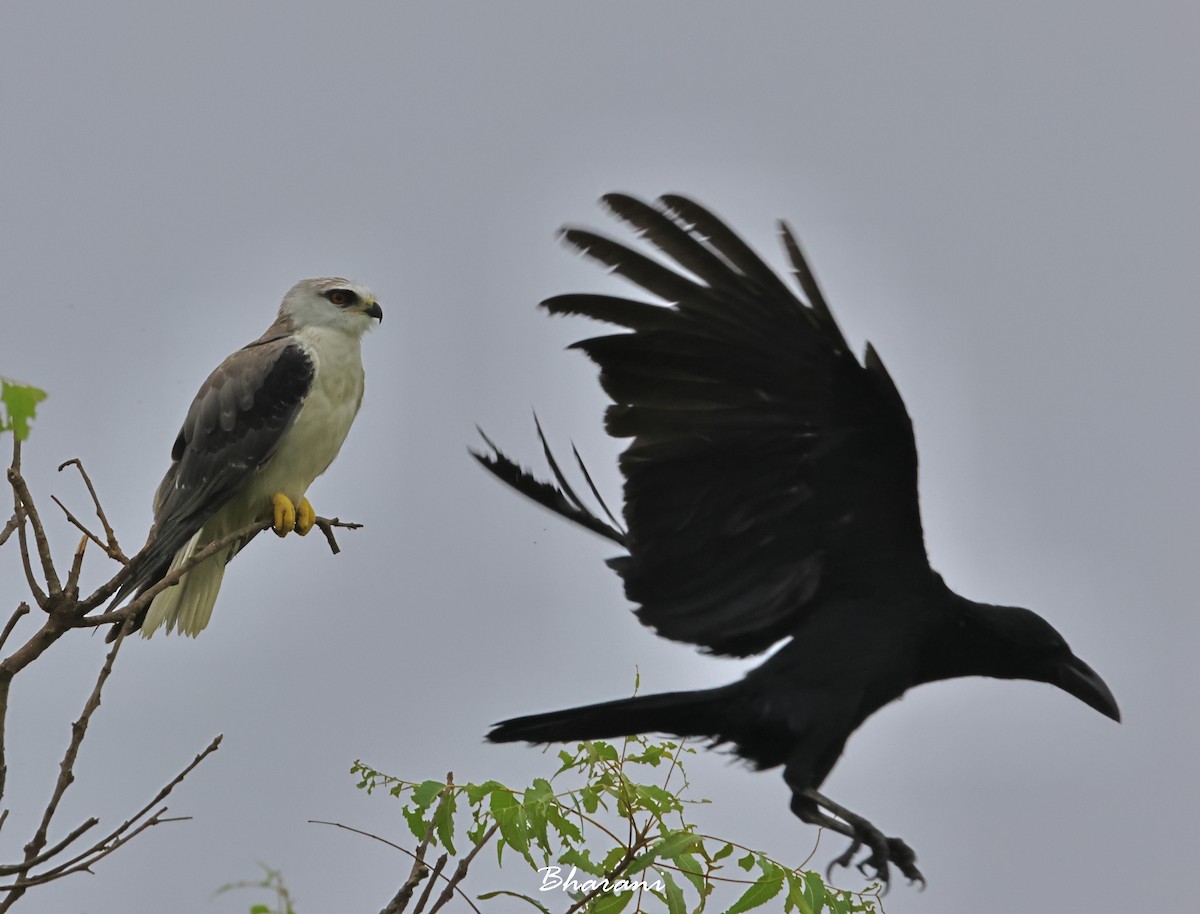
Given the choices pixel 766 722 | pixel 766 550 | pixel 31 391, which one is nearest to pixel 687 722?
pixel 766 722

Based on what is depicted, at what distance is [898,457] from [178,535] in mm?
2690

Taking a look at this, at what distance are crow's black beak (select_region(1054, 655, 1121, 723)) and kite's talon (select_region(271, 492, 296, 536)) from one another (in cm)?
270

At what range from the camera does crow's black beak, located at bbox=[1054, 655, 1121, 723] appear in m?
3.99

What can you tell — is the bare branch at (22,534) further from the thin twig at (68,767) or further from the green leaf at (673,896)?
the green leaf at (673,896)

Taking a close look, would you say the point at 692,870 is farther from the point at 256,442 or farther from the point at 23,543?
the point at 256,442

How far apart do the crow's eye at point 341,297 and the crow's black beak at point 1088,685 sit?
302 cm

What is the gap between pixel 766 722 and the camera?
12.3 ft

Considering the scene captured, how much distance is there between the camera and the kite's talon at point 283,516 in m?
5.05

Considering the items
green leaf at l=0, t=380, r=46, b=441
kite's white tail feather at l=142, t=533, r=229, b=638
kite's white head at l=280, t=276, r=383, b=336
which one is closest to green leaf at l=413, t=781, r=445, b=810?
green leaf at l=0, t=380, r=46, b=441

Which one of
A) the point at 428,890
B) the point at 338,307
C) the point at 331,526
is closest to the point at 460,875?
the point at 428,890

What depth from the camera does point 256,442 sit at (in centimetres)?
511

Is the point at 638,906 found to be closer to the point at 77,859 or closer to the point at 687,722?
the point at 687,722

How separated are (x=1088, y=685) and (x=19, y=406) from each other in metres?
3.01

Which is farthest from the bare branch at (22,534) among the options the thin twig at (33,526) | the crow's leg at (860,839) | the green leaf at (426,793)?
the crow's leg at (860,839)
